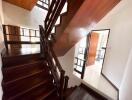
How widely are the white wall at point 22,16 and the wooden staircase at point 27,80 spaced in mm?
2240

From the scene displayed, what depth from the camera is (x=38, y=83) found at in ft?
7.00

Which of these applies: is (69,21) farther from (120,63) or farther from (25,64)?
(120,63)

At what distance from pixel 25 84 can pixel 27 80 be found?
101 mm

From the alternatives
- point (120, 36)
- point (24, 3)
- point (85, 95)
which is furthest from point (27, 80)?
point (24, 3)

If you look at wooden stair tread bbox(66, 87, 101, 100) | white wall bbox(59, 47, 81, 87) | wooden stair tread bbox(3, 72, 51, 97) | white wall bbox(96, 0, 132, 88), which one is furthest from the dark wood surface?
wooden stair tread bbox(3, 72, 51, 97)

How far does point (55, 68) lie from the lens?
2.35 meters

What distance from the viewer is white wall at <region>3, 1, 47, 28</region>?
373 cm

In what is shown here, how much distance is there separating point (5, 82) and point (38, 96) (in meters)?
0.66

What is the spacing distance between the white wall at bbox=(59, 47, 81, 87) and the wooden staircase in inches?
51.4

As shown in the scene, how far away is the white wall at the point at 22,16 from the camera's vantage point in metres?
3.73

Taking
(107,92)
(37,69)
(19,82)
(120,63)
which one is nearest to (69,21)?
(37,69)

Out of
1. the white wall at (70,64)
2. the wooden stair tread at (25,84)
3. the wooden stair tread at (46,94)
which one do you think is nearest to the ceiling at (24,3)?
the white wall at (70,64)

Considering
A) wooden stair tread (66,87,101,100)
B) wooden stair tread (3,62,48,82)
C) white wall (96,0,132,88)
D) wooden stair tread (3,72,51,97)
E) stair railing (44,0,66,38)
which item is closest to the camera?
wooden stair tread (3,72,51,97)

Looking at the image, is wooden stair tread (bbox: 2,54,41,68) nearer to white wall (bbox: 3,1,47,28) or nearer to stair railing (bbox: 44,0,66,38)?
stair railing (bbox: 44,0,66,38)
